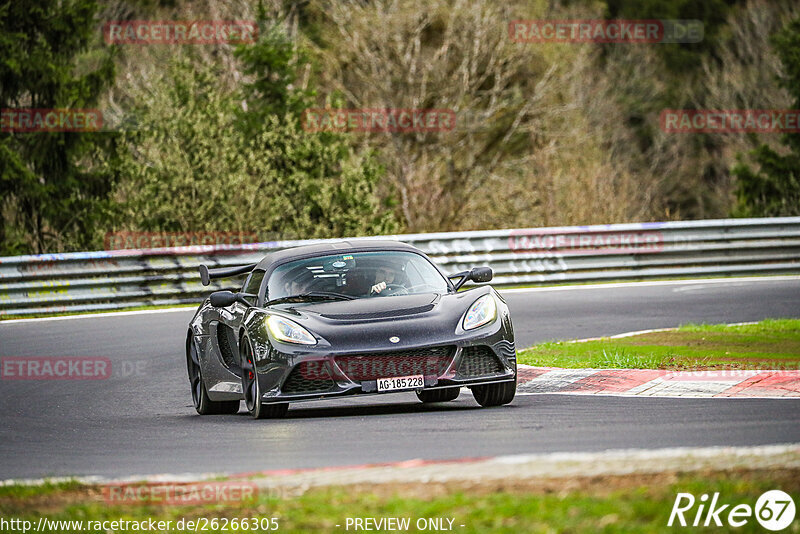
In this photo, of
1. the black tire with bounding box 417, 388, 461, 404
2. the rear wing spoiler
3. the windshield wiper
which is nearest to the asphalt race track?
the black tire with bounding box 417, 388, 461, 404

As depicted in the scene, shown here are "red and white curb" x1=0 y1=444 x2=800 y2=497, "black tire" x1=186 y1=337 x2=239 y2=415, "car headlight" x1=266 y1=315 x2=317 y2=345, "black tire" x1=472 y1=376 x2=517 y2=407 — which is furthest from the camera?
"black tire" x1=186 y1=337 x2=239 y2=415

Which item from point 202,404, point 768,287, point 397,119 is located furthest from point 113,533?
point 397,119

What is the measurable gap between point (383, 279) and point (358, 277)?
21 cm

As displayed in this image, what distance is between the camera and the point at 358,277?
1156 centimetres

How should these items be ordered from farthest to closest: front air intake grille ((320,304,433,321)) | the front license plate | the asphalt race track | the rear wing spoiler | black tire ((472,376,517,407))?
1. the rear wing spoiler
2. black tire ((472,376,517,407))
3. front air intake grille ((320,304,433,321))
4. the front license plate
5. the asphalt race track

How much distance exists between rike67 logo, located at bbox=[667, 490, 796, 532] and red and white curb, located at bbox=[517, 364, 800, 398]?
5046 mm

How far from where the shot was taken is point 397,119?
143 ft

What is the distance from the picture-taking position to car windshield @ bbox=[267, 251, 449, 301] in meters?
11.4

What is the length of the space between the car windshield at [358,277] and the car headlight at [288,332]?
0.76 meters

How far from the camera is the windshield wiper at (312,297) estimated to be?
1126 centimetres

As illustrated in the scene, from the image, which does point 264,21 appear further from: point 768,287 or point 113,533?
point 113,533

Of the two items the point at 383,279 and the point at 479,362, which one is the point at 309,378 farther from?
the point at 383,279

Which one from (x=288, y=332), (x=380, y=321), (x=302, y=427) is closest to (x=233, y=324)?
(x=288, y=332)

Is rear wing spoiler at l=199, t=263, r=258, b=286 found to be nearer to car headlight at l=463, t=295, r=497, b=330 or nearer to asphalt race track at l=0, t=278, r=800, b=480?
asphalt race track at l=0, t=278, r=800, b=480
